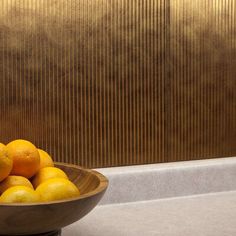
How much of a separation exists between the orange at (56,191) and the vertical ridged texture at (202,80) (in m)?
0.63

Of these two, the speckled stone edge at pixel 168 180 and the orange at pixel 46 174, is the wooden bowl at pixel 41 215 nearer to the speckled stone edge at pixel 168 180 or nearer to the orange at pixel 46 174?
the orange at pixel 46 174

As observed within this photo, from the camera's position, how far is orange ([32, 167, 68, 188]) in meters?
0.99

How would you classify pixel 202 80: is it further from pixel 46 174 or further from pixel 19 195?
pixel 19 195

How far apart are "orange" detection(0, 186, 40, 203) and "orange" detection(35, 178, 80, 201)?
15 mm

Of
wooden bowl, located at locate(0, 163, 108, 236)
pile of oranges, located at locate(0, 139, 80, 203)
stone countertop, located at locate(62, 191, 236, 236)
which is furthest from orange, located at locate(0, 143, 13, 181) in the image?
stone countertop, located at locate(62, 191, 236, 236)

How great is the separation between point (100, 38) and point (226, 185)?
485mm

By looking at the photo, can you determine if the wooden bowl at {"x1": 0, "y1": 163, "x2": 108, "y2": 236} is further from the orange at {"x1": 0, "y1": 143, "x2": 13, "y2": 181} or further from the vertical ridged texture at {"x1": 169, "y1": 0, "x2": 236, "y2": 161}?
the vertical ridged texture at {"x1": 169, "y1": 0, "x2": 236, "y2": 161}

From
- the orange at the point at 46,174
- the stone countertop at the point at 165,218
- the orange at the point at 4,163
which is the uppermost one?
the orange at the point at 4,163

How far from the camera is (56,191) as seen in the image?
0.89m

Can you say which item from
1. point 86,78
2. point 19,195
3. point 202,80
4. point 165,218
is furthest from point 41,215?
point 202,80

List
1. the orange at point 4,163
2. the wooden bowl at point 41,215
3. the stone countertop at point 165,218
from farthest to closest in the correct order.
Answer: the stone countertop at point 165,218
the orange at point 4,163
the wooden bowl at point 41,215

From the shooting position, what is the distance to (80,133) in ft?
4.56

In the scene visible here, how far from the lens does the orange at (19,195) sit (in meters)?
0.87

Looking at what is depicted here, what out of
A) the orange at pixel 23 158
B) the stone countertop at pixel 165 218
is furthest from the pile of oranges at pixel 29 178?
the stone countertop at pixel 165 218
